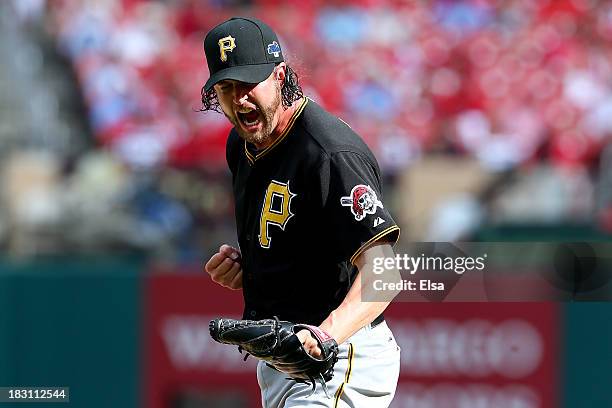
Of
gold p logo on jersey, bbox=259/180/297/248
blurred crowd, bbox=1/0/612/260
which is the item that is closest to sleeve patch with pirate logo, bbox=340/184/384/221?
gold p logo on jersey, bbox=259/180/297/248

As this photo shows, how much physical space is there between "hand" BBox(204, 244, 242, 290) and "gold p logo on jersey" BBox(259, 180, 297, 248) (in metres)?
0.35

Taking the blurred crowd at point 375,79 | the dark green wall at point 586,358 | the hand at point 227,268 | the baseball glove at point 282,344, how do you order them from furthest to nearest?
1. the blurred crowd at point 375,79
2. the dark green wall at point 586,358
3. the hand at point 227,268
4. the baseball glove at point 282,344

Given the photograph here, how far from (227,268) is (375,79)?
7.50 m

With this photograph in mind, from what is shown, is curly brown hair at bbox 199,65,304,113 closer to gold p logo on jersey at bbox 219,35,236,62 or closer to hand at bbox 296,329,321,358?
gold p logo on jersey at bbox 219,35,236,62

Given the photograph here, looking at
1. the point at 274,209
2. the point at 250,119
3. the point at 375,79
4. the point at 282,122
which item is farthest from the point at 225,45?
the point at 375,79

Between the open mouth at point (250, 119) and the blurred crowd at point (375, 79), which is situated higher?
the blurred crowd at point (375, 79)

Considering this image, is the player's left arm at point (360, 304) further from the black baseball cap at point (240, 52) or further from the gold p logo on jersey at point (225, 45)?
the gold p logo on jersey at point (225, 45)

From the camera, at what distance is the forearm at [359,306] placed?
131 inches

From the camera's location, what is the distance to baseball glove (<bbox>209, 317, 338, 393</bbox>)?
3240 mm

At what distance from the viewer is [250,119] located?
350cm

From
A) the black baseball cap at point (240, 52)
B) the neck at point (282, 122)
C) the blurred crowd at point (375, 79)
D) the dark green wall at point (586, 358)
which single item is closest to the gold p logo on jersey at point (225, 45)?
the black baseball cap at point (240, 52)

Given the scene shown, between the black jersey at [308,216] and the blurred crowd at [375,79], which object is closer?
the black jersey at [308,216]

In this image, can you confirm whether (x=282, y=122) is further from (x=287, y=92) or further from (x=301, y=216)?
(x=301, y=216)

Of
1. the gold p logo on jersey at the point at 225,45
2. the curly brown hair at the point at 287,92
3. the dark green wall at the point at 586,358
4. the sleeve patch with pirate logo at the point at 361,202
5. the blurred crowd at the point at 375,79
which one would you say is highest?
the blurred crowd at the point at 375,79
